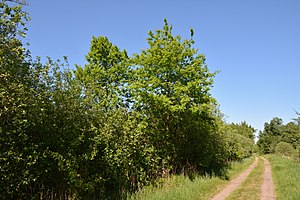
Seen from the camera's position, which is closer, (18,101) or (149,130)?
(18,101)

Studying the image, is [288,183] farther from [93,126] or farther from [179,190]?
[93,126]

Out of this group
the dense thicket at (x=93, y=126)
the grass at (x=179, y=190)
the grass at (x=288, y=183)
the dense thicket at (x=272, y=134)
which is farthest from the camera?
the dense thicket at (x=272, y=134)

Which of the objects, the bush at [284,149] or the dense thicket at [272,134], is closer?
the bush at [284,149]

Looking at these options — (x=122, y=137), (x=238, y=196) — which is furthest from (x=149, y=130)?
(x=238, y=196)

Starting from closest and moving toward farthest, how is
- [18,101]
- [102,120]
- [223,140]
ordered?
[18,101], [102,120], [223,140]

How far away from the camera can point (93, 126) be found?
1012cm

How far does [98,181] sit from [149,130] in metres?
5.70

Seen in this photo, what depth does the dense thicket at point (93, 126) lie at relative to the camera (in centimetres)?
715

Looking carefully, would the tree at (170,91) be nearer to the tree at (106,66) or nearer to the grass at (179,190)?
the grass at (179,190)

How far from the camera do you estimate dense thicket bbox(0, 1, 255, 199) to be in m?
7.15

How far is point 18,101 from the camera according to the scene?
7023 mm

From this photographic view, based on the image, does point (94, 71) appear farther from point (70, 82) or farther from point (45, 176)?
point (45, 176)

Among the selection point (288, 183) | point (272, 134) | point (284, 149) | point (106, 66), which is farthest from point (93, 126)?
point (272, 134)

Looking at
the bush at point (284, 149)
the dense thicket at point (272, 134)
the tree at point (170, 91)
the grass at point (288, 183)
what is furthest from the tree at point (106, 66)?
the dense thicket at point (272, 134)
